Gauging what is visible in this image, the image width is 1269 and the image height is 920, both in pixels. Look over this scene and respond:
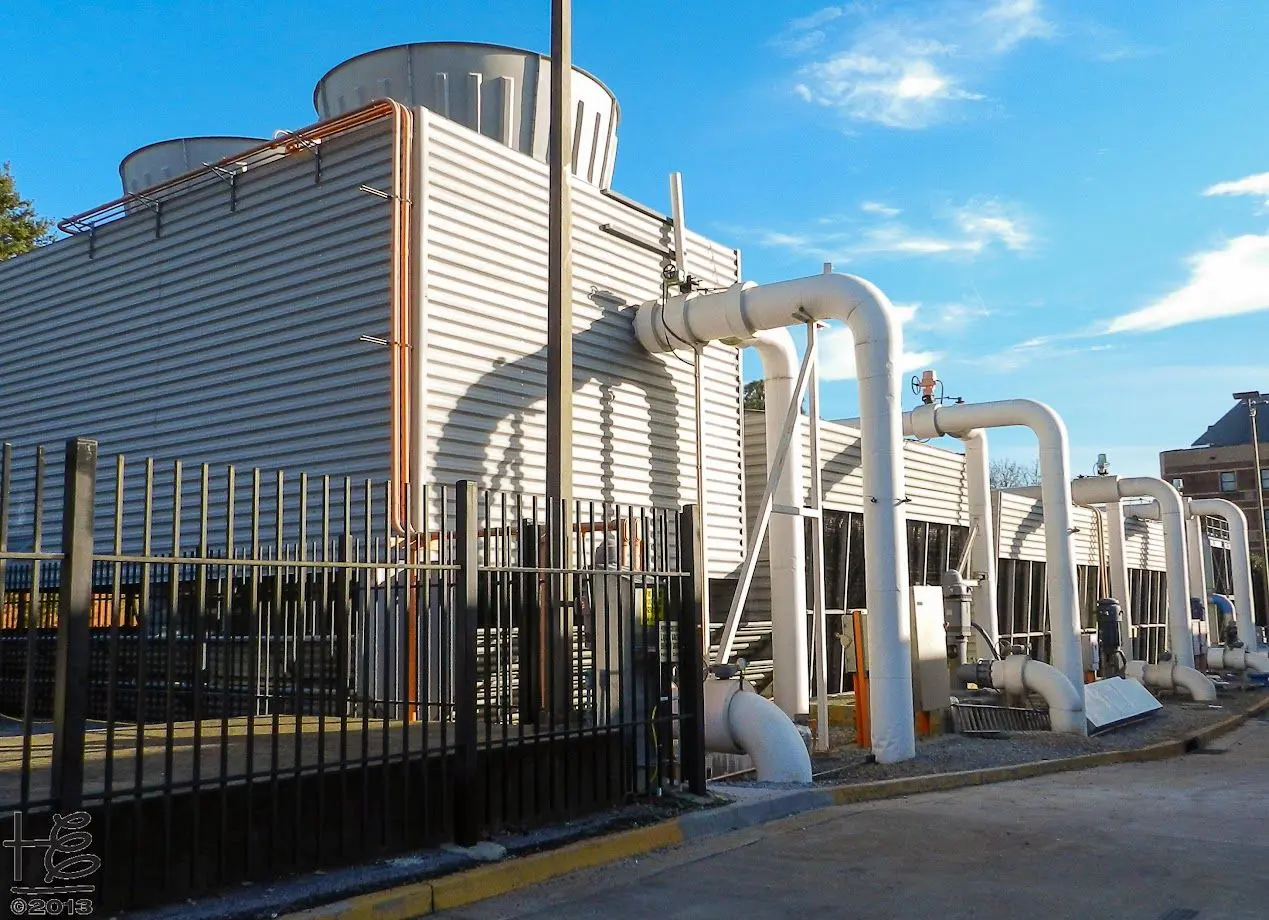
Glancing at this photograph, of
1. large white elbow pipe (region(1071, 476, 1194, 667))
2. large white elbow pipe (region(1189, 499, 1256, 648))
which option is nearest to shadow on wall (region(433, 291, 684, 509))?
large white elbow pipe (region(1071, 476, 1194, 667))

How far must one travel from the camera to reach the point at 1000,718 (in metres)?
17.0

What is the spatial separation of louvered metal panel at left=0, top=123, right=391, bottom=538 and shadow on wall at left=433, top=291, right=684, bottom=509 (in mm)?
943

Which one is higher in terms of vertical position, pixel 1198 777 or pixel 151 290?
pixel 151 290

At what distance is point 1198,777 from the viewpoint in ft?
43.7

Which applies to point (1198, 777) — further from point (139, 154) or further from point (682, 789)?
point (139, 154)

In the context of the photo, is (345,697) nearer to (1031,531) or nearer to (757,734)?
(757,734)

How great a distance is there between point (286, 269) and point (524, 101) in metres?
3.97

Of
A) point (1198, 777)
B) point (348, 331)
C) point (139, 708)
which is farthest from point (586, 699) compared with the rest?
point (1198, 777)

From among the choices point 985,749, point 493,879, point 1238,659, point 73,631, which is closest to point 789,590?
point 985,749

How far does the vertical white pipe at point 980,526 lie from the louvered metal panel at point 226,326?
42.2 feet

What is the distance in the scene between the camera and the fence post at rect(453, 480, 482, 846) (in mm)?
7168

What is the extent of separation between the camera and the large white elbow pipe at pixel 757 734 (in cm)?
1045

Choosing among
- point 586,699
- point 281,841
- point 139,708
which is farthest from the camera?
point 586,699

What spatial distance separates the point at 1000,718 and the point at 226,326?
1166 cm
